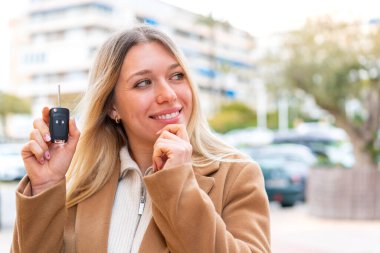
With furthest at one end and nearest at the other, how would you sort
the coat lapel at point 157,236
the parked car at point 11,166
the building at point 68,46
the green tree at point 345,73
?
the building at point 68,46, the parked car at point 11,166, the green tree at point 345,73, the coat lapel at point 157,236

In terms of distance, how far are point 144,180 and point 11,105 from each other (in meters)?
32.3

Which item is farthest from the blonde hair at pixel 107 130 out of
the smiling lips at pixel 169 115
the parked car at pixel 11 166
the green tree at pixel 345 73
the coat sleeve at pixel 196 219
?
the parked car at pixel 11 166

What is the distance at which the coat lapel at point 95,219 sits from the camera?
6.53 feet

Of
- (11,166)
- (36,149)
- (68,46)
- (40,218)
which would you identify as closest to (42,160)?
(36,149)

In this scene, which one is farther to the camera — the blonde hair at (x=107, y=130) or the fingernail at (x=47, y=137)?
the blonde hair at (x=107, y=130)

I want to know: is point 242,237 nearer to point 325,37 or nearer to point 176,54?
point 176,54

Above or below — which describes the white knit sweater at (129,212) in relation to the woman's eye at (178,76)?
below

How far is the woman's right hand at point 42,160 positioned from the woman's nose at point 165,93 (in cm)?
34

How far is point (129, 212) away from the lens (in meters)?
2.07

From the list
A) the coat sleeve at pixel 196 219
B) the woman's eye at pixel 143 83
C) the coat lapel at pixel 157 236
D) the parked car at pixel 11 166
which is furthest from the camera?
the parked car at pixel 11 166

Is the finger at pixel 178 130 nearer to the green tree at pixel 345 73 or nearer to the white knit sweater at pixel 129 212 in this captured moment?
the white knit sweater at pixel 129 212

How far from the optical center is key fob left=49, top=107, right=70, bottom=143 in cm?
194

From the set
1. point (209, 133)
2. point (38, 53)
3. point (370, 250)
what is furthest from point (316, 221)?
point (38, 53)

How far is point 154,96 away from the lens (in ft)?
6.57
